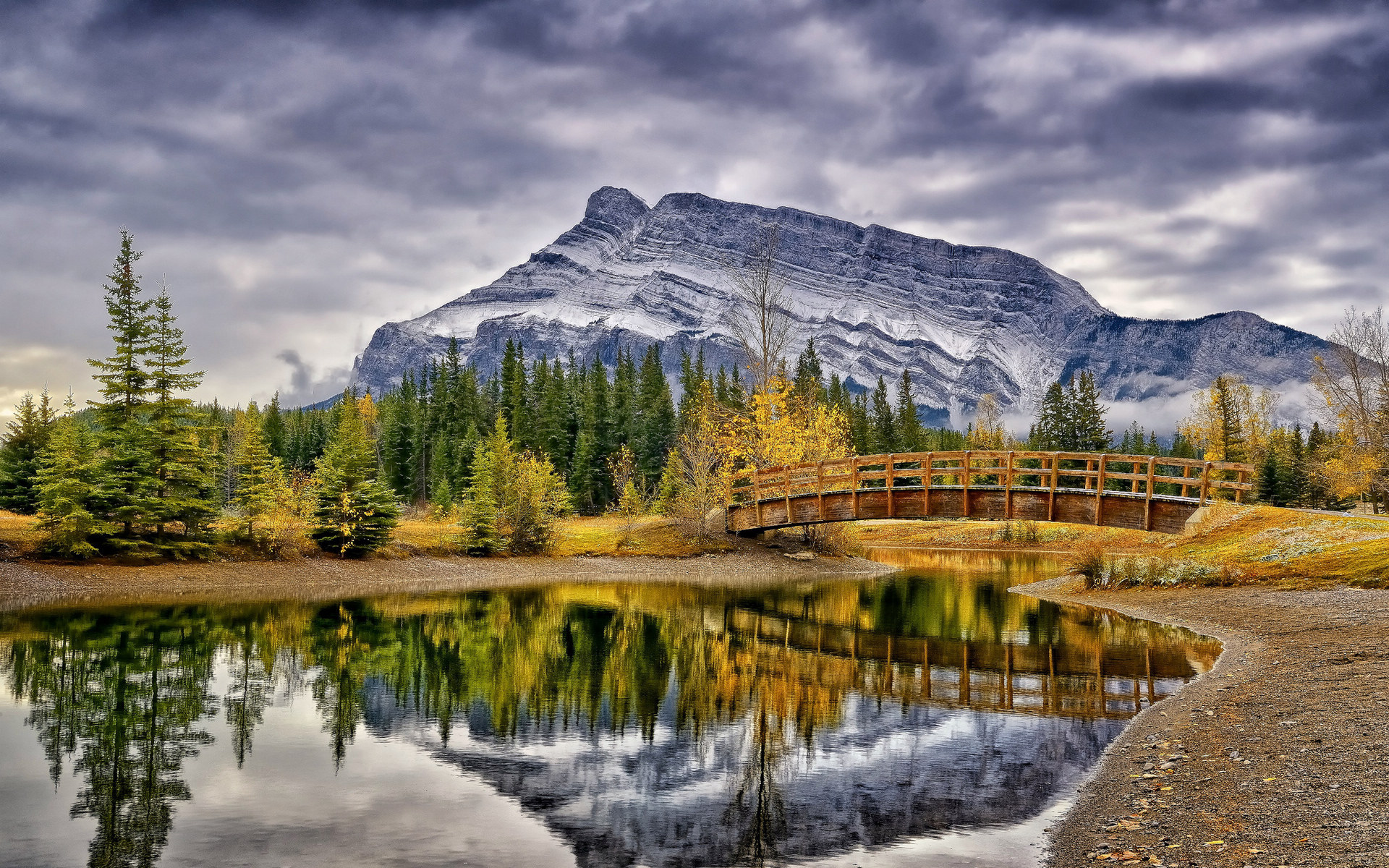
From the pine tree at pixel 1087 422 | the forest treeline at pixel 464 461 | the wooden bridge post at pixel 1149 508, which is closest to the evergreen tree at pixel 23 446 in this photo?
the forest treeline at pixel 464 461

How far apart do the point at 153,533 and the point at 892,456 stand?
3146cm

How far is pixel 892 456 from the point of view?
40406 mm

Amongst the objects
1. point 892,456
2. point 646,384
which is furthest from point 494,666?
point 646,384

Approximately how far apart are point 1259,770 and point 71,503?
38.9 meters

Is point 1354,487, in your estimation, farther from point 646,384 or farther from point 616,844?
point 646,384

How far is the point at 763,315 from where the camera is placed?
2111 inches

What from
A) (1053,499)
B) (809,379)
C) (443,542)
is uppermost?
(809,379)

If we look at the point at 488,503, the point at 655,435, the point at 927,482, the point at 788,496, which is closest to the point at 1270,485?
the point at 927,482

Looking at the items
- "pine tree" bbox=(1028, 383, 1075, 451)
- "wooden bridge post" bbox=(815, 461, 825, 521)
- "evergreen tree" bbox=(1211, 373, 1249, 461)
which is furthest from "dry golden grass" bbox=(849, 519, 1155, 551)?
"wooden bridge post" bbox=(815, 461, 825, 521)

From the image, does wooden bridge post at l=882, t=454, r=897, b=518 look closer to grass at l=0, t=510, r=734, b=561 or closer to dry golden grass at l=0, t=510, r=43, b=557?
grass at l=0, t=510, r=734, b=561

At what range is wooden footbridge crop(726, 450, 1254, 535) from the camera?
3550cm

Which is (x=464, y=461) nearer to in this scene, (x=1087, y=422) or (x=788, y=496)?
(x=788, y=496)

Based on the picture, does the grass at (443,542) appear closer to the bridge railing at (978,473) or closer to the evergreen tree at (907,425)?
the bridge railing at (978,473)

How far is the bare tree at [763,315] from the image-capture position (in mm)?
53594
